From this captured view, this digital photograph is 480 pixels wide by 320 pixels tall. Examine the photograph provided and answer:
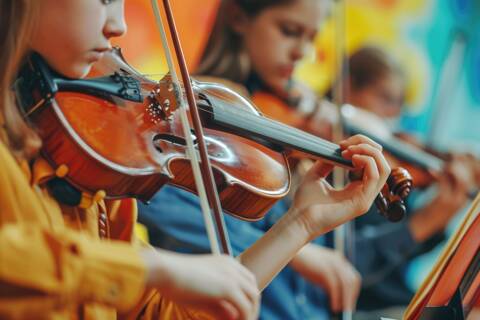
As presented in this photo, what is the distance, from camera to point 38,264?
693mm

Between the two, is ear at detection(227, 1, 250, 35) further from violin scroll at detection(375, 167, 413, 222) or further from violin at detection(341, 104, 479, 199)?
violin scroll at detection(375, 167, 413, 222)

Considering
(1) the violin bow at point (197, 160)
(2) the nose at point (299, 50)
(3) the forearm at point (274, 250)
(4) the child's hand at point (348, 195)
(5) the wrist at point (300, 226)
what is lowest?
(2) the nose at point (299, 50)

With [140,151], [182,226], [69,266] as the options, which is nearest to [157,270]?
[69,266]

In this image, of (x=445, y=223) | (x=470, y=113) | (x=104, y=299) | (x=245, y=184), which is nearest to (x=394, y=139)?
(x=445, y=223)

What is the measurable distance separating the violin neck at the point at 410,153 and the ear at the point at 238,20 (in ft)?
1.40

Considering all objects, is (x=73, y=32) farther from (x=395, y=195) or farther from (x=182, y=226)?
(x=182, y=226)

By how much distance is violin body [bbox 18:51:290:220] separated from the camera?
34.8 inches

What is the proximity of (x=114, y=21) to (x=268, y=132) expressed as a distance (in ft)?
0.90

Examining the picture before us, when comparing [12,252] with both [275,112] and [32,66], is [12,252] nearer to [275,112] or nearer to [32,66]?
[32,66]

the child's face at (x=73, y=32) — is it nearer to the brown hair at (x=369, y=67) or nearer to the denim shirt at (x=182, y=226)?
the denim shirt at (x=182, y=226)

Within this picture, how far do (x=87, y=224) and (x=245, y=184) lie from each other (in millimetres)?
195

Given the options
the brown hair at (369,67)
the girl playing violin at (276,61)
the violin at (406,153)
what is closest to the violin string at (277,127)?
the girl playing violin at (276,61)

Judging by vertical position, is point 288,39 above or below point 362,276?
above

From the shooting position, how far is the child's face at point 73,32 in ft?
2.92
